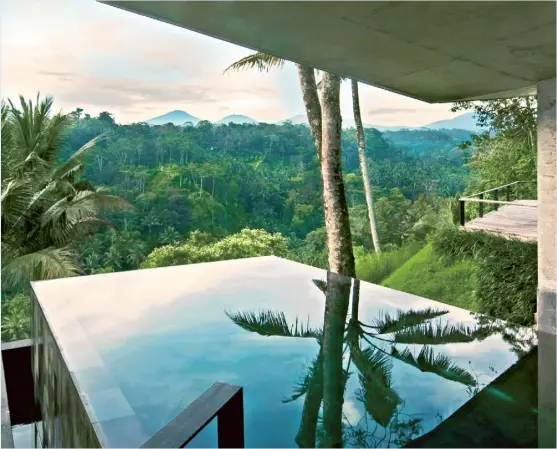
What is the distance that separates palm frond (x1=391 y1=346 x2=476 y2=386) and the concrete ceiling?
68.7 inches

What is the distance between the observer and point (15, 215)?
32.9 ft

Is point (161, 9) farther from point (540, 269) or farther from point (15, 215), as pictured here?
point (15, 215)

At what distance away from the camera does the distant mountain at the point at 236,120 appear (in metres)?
17.0

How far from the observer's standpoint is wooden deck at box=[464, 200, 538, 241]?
612 cm

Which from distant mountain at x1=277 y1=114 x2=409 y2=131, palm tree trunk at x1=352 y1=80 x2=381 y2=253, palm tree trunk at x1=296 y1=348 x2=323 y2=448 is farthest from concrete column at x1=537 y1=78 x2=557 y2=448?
distant mountain at x1=277 y1=114 x2=409 y2=131

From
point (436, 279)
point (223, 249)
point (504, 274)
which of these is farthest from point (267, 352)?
point (223, 249)

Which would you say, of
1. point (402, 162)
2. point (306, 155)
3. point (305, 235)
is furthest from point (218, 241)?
point (402, 162)

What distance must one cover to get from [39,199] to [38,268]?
1.75 meters

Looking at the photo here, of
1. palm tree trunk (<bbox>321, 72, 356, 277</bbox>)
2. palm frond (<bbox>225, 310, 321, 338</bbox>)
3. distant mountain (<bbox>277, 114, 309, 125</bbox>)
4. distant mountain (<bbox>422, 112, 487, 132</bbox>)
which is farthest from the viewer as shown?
distant mountain (<bbox>277, 114, 309, 125</bbox>)

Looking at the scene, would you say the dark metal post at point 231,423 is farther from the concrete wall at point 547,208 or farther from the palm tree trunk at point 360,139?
the palm tree trunk at point 360,139

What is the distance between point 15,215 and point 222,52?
32.3 ft

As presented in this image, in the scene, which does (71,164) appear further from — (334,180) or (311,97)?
(334,180)

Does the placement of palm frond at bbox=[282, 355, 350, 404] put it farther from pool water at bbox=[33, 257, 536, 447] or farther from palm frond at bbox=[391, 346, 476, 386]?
palm frond at bbox=[391, 346, 476, 386]

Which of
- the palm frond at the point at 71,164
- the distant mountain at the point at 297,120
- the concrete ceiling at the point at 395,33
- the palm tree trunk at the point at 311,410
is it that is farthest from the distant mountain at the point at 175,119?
the palm tree trunk at the point at 311,410
